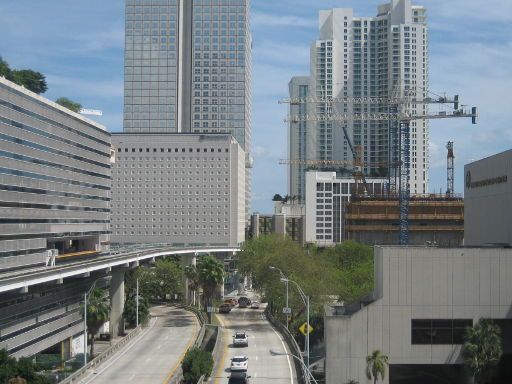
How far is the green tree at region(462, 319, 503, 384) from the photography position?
171 ft

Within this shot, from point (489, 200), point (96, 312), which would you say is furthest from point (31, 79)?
point (489, 200)

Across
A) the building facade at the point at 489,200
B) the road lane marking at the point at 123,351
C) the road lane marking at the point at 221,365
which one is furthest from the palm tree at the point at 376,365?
the road lane marking at the point at 123,351

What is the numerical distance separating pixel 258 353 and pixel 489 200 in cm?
2725

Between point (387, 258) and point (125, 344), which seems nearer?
point (387, 258)

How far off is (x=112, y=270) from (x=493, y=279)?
55948 millimetres

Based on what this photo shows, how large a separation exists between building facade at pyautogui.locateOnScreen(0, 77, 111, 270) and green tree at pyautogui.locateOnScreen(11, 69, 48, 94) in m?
33.0

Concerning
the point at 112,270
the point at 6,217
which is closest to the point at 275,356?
the point at 6,217

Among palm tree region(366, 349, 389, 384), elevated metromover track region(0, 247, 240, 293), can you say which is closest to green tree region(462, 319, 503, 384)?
palm tree region(366, 349, 389, 384)

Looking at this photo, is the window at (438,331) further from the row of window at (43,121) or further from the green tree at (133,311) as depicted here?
the green tree at (133,311)

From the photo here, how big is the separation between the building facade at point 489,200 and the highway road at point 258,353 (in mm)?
22776

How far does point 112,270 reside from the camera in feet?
315

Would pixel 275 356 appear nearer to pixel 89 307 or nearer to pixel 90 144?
pixel 89 307

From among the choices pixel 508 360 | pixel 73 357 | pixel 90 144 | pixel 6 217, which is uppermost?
pixel 90 144

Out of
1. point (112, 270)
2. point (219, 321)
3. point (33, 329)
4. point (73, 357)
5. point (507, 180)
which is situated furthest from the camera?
point (219, 321)
